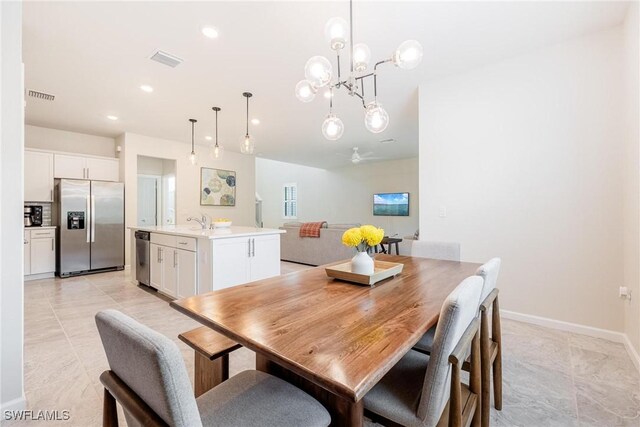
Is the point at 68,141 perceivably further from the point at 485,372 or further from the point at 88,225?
the point at 485,372

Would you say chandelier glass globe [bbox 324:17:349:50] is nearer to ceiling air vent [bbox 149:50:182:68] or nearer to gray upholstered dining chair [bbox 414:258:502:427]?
gray upholstered dining chair [bbox 414:258:502:427]

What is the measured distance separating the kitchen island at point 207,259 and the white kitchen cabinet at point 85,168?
255 cm

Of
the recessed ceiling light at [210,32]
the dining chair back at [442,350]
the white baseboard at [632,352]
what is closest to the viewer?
the dining chair back at [442,350]

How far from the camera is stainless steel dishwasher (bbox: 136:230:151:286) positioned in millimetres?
3926

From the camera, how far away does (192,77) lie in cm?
323

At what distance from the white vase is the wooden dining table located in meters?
0.09

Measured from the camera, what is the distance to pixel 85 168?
518cm

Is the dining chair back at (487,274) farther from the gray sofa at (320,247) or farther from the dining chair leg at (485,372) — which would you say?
the gray sofa at (320,247)

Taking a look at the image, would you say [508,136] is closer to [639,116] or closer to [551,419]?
[639,116]

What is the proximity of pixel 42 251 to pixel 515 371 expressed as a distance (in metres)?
6.50

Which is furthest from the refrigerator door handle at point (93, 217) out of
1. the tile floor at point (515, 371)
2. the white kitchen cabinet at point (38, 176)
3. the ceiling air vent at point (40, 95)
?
the tile floor at point (515, 371)

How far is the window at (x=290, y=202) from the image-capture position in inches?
421

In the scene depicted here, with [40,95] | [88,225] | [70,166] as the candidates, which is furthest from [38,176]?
[40,95]

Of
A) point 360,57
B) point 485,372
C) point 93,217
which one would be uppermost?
point 360,57
